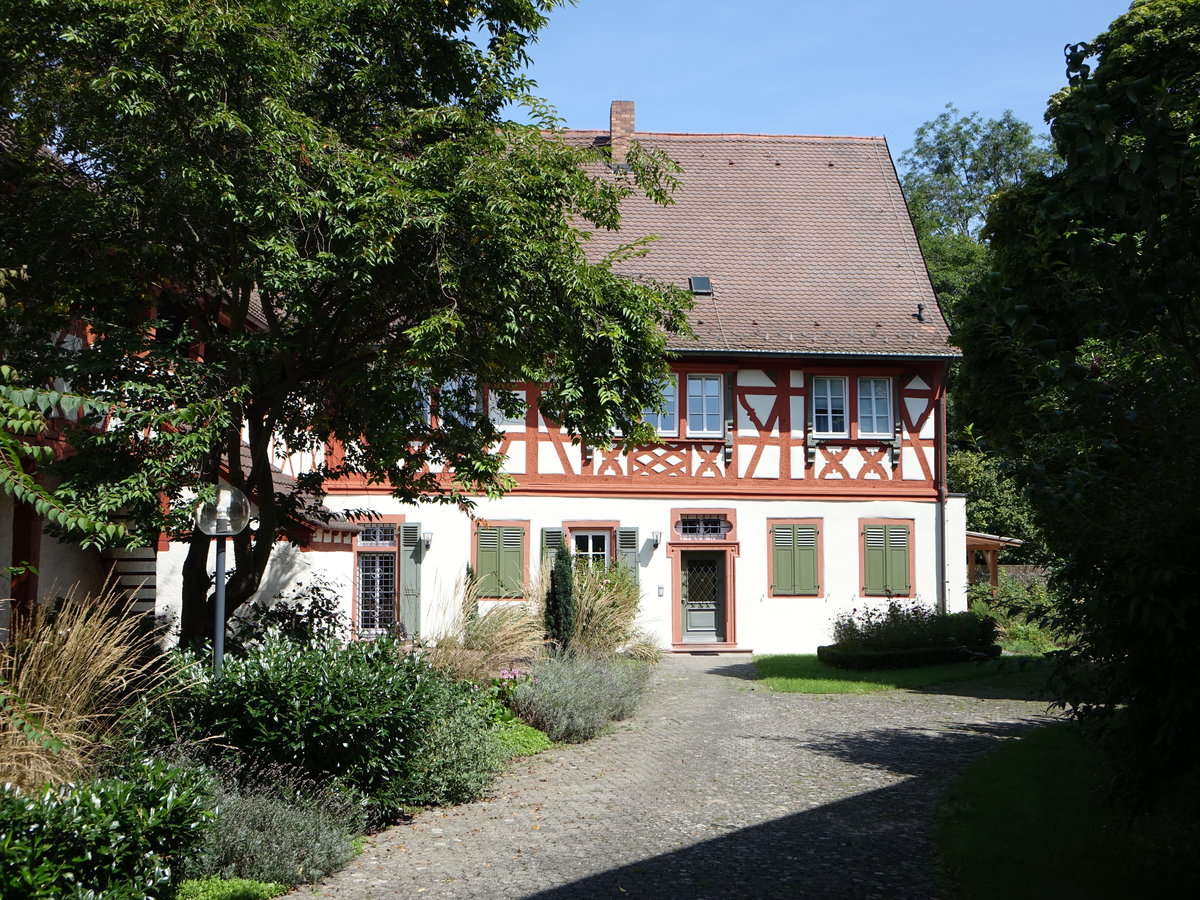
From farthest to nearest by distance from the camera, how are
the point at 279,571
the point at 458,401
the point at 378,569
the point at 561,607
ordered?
Result: the point at 378,569 → the point at 279,571 → the point at 561,607 → the point at 458,401

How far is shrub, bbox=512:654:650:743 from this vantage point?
1102 cm

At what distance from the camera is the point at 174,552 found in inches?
513

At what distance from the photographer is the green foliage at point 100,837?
4.50m

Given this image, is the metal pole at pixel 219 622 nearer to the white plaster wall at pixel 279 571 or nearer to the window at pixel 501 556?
the white plaster wall at pixel 279 571

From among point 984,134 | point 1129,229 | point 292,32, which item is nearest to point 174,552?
point 292,32

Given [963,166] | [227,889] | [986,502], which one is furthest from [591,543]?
[963,166]

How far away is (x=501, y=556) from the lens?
19891 millimetres

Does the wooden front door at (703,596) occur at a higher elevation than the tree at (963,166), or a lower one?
lower

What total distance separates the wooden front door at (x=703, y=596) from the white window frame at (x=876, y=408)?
3431 millimetres

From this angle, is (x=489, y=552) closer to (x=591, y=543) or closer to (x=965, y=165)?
(x=591, y=543)

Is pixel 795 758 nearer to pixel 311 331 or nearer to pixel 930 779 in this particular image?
pixel 930 779

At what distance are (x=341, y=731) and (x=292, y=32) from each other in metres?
5.31

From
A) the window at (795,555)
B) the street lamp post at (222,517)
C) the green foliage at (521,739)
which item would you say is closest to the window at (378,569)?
the window at (795,555)

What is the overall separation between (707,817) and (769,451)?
42.3 feet
